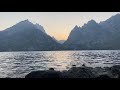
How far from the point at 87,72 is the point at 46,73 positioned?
8644mm

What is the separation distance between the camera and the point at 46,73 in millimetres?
16969
